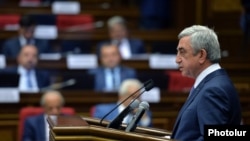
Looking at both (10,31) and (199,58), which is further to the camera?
(10,31)

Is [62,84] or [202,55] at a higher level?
[202,55]

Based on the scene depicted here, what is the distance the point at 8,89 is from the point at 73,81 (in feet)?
2.75

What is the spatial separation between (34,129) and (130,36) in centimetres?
306

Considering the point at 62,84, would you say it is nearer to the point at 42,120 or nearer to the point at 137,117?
the point at 42,120

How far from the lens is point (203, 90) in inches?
112

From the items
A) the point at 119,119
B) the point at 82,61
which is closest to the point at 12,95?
the point at 82,61

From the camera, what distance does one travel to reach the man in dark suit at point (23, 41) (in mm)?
7785

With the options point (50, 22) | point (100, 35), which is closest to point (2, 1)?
point (50, 22)

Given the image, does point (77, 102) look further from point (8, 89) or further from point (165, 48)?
point (165, 48)

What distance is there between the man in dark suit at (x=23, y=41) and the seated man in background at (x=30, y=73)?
2.71 ft

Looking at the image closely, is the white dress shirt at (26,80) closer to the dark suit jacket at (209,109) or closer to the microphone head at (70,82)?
the microphone head at (70,82)

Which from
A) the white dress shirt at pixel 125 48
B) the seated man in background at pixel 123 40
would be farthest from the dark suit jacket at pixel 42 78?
the white dress shirt at pixel 125 48

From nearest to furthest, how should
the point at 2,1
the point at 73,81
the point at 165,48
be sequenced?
the point at 73,81 → the point at 165,48 → the point at 2,1

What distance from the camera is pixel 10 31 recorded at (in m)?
8.43
